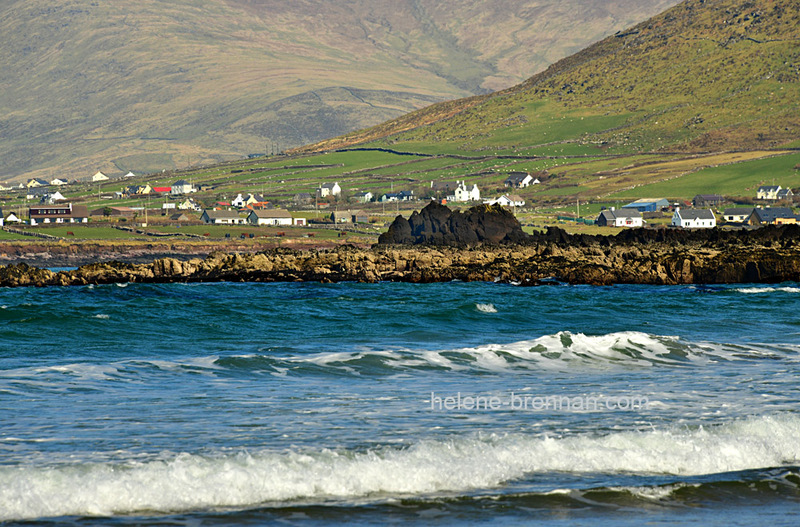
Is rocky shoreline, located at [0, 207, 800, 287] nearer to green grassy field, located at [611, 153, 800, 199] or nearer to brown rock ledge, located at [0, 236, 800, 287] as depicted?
brown rock ledge, located at [0, 236, 800, 287]

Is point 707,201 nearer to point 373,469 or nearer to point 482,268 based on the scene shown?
point 482,268

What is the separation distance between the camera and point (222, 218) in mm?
154625

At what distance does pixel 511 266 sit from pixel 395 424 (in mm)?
44994

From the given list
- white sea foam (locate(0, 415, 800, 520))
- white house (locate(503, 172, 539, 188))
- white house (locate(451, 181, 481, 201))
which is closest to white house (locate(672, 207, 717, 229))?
white house (locate(451, 181, 481, 201))

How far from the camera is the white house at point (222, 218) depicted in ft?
503

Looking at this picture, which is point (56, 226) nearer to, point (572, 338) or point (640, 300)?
point (640, 300)

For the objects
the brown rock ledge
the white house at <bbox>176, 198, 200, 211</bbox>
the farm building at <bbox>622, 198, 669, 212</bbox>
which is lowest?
the brown rock ledge

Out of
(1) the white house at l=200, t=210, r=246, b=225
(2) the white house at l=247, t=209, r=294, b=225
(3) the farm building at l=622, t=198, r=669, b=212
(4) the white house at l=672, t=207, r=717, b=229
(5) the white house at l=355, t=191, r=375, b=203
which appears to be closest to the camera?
(4) the white house at l=672, t=207, r=717, b=229

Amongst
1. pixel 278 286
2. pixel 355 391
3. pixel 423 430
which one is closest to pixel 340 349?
pixel 355 391

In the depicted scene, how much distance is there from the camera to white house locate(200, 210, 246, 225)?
153375 mm

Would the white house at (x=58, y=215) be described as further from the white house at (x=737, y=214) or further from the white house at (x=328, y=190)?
the white house at (x=737, y=214)

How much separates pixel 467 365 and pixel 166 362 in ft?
24.7

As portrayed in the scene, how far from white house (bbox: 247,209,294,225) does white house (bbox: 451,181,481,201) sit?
39887mm

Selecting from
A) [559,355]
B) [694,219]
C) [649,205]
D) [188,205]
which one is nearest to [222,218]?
[188,205]
